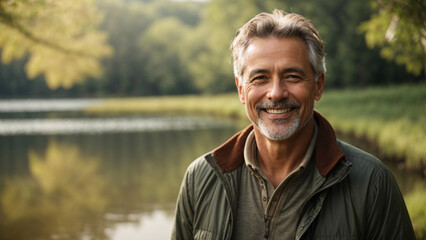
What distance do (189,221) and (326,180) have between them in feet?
2.43

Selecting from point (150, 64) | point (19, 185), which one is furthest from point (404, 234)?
point (150, 64)

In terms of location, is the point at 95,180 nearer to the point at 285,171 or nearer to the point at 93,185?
the point at 93,185

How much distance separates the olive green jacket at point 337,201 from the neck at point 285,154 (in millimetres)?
75

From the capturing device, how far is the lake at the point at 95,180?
7540 millimetres

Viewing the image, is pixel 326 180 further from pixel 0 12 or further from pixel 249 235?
pixel 0 12

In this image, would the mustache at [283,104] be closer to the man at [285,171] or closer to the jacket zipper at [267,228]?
the man at [285,171]

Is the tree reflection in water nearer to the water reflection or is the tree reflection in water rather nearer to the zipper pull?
the water reflection

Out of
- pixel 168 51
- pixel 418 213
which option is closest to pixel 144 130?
pixel 418 213

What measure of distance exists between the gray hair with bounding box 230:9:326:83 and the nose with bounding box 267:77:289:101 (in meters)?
0.19

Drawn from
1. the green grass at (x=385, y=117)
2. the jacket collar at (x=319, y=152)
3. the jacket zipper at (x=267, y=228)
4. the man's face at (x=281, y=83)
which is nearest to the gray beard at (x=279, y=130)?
the man's face at (x=281, y=83)

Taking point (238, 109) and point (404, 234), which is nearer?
point (404, 234)

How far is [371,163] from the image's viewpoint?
204cm

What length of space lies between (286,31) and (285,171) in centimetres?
67

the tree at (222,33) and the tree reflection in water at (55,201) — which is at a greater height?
the tree at (222,33)
